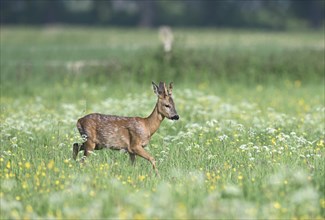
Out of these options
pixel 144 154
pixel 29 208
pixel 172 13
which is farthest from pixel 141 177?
pixel 172 13

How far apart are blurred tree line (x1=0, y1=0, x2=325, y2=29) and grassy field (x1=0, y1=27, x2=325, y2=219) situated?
183 feet

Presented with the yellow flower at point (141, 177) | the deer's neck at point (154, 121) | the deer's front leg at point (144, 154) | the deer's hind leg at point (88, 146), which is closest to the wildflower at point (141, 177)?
the yellow flower at point (141, 177)

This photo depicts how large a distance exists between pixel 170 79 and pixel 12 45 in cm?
2586

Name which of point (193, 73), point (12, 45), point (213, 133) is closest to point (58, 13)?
point (12, 45)

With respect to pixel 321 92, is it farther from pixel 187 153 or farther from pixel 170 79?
pixel 187 153

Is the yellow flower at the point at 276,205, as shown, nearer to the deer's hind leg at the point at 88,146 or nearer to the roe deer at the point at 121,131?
the roe deer at the point at 121,131

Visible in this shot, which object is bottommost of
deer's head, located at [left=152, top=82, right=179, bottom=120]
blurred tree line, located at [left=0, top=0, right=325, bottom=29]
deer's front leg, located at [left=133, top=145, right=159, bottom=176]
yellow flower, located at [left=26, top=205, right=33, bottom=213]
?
yellow flower, located at [left=26, top=205, right=33, bottom=213]

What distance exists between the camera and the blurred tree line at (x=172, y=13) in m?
83.1

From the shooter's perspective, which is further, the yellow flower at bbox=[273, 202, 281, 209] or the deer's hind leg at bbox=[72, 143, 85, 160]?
the deer's hind leg at bbox=[72, 143, 85, 160]

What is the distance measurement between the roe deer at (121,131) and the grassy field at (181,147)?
0.70 feet

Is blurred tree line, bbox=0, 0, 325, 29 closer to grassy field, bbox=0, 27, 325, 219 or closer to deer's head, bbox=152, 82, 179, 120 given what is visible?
grassy field, bbox=0, 27, 325, 219

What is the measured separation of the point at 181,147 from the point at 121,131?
130cm

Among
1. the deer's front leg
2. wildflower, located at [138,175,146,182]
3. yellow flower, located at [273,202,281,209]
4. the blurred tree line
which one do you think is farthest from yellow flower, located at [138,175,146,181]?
the blurred tree line

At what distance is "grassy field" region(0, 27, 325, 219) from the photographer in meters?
9.41
